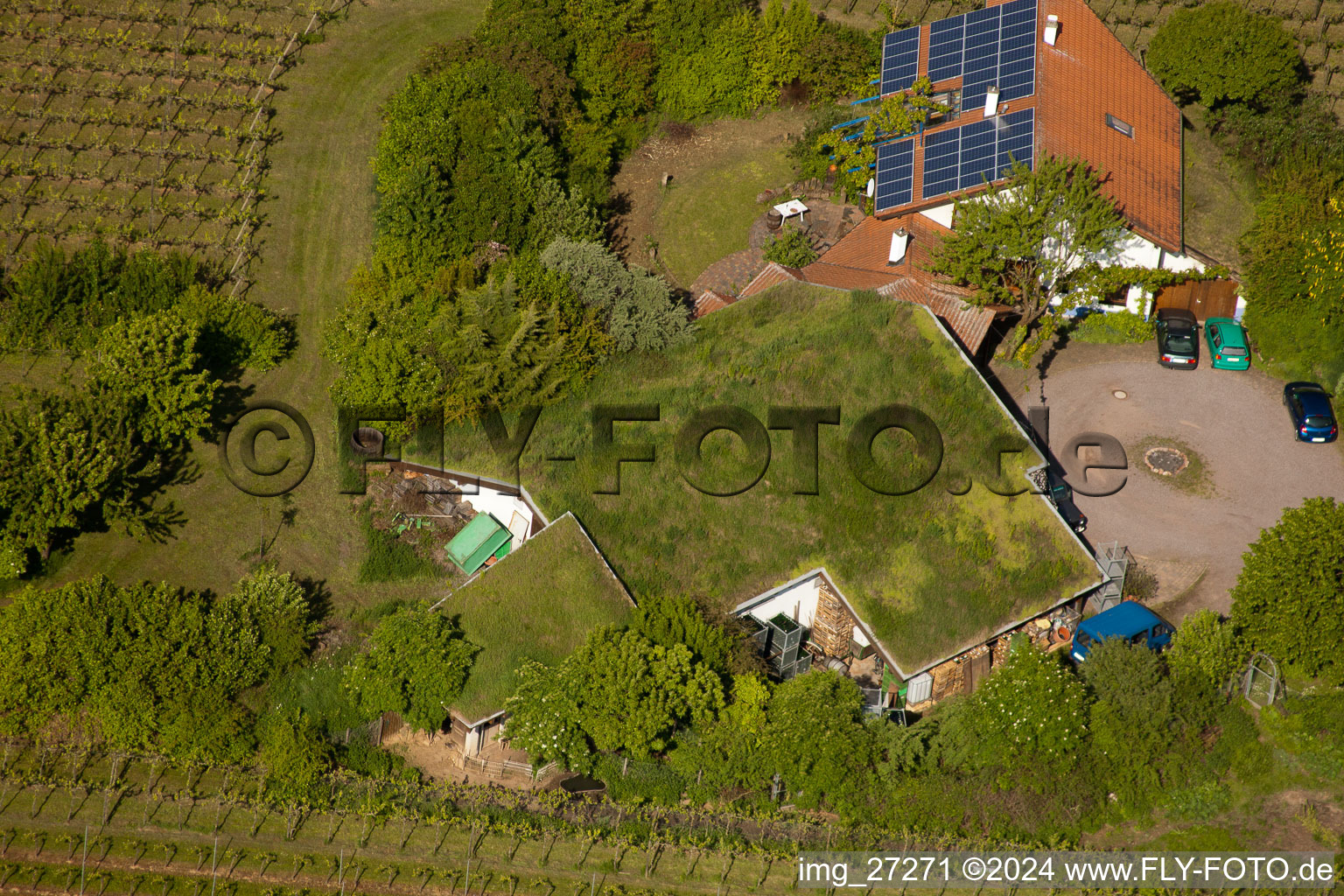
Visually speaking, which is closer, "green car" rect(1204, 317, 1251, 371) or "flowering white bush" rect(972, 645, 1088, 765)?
"flowering white bush" rect(972, 645, 1088, 765)

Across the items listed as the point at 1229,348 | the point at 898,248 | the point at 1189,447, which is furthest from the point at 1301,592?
the point at 898,248

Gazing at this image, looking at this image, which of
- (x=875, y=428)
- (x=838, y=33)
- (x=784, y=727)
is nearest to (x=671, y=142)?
(x=838, y=33)

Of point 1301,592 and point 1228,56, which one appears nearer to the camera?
point 1301,592

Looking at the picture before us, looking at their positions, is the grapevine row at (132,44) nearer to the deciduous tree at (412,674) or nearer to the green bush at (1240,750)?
the deciduous tree at (412,674)

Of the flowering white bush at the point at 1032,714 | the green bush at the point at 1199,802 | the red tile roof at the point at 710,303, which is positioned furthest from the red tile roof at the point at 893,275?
the green bush at the point at 1199,802

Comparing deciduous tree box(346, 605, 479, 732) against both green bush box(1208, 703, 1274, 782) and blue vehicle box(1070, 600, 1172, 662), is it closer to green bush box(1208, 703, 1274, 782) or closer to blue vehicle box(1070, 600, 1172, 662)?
blue vehicle box(1070, 600, 1172, 662)

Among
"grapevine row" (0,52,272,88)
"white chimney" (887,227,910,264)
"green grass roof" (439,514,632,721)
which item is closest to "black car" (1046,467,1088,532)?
"white chimney" (887,227,910,264)

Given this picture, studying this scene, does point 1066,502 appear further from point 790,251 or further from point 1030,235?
point 790,251
